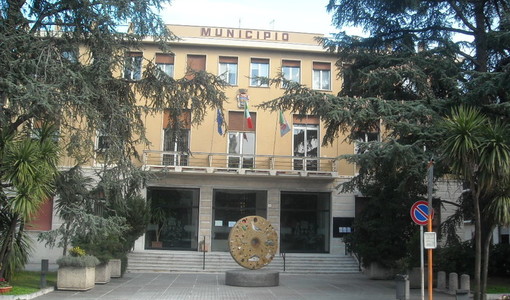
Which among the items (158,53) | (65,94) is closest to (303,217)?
(158,53)

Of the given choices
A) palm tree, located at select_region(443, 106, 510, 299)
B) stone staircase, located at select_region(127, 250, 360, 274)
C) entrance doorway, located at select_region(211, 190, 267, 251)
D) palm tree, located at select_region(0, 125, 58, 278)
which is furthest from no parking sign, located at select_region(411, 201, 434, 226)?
entrance doorway, located at select_region(211, 190, 267, 251)

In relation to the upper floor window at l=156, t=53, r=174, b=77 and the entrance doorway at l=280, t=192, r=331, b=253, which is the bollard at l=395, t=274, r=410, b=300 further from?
the upper floor window at l=156, t=53, r=174, b=77

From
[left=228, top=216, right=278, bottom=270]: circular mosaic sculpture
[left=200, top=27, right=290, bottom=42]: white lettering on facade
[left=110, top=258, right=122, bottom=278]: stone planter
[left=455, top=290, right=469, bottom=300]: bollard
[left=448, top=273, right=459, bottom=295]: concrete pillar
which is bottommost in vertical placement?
[left=110, top=258, right=122, bottom=278]: stone planter

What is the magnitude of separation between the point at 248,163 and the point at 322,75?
279 inches

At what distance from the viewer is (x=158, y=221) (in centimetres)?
2914

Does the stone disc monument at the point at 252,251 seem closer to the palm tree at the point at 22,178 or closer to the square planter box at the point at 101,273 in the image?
the square planter box at the point at 101,273

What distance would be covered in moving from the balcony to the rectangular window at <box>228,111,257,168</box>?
0.23 ft

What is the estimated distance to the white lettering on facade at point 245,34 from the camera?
99.9 ft

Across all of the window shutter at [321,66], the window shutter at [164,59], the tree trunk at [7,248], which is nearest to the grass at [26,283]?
the tree trunk at [7,248]

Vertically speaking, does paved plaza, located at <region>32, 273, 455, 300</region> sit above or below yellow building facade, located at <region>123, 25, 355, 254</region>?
below

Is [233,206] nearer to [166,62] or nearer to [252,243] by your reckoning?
[166,62]

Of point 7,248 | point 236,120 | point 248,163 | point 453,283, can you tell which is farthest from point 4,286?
point 236,120

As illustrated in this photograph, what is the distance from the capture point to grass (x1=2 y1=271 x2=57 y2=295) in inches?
562

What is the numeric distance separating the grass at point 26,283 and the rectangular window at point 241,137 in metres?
13.1
